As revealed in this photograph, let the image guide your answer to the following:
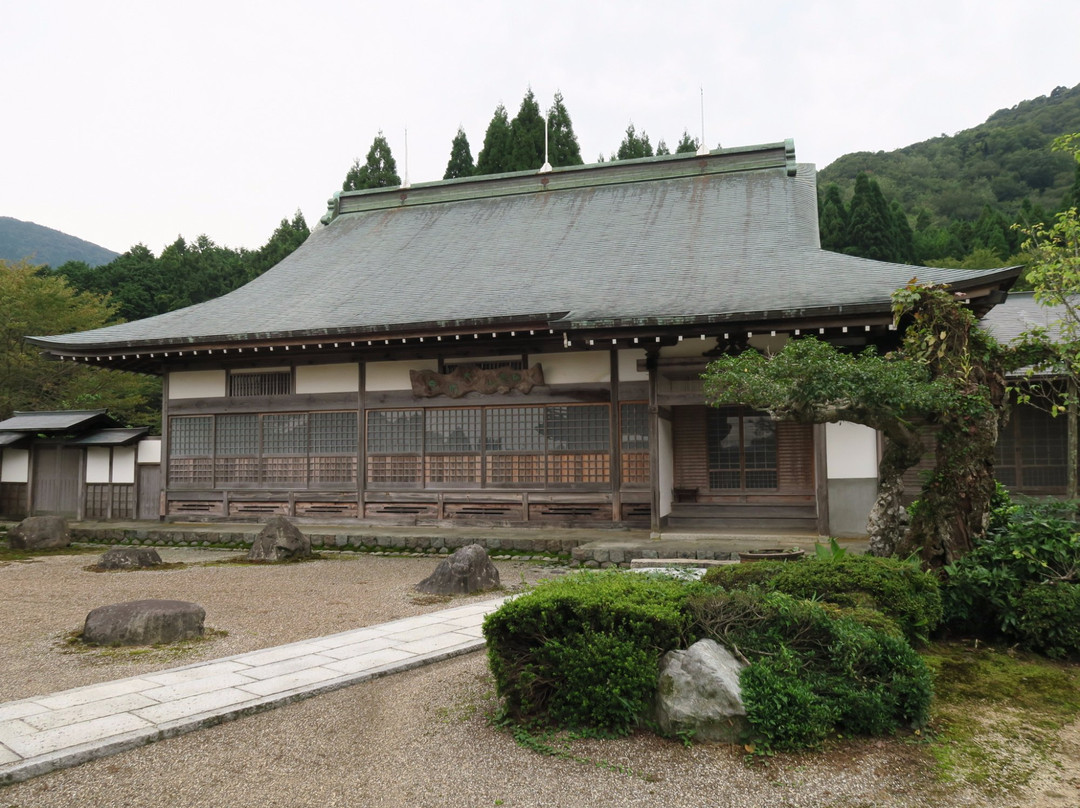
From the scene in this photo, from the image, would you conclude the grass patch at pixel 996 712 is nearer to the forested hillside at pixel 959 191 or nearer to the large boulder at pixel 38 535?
the large boulder at pixel 38 535

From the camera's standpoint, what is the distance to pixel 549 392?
1285 centimetres

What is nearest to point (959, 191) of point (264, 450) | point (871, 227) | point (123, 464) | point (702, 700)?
point (871, 227)

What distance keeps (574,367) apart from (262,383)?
637 cm

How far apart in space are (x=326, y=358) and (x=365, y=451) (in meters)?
→ 1.92

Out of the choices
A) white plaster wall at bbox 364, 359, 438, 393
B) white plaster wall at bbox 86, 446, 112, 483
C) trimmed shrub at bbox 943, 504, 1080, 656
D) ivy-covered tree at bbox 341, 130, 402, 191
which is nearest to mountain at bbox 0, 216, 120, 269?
ivy-covered tree at bbox 341, 130, 402, 191

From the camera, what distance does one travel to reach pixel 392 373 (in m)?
13.9

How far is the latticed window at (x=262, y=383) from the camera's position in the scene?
14.6m

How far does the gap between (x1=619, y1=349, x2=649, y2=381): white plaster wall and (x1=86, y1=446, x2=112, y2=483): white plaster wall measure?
11.3 metres

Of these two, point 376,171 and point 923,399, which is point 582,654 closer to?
point 923,399

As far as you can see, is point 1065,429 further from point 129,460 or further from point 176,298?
point 176,298

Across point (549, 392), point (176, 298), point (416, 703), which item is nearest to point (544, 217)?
point (549, 392)

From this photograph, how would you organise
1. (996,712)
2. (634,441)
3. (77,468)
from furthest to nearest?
(77,468) < (634,441) < (996,712)

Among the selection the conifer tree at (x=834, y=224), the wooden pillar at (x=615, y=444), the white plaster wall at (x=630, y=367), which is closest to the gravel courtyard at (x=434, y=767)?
the wooden pillar at (x=615, y=444)

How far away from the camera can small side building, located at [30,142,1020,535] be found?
11273 millimetres
